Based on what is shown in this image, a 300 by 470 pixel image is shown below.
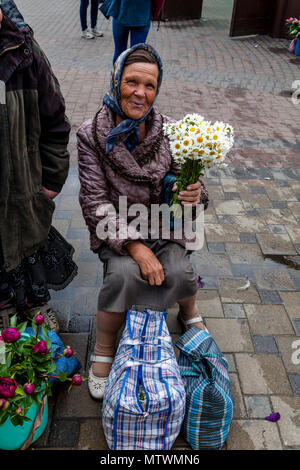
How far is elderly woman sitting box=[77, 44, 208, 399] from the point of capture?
228 centimetres

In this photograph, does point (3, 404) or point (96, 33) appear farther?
point (96, 33)

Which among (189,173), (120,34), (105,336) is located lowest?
(105,336)

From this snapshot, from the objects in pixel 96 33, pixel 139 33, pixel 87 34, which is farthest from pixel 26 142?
pixel 96 33

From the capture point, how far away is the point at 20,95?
194 cm

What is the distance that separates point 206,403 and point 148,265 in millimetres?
795

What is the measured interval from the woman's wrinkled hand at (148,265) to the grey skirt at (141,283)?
30mm

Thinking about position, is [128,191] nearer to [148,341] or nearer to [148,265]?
[148,265]

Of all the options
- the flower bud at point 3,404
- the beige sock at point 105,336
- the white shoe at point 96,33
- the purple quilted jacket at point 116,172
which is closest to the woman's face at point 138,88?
the purple quilted jacket at point 116,172

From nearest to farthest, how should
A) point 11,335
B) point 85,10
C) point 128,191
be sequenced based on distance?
point 11,335, point 128,191, point 85,10

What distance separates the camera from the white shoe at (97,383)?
2344mm

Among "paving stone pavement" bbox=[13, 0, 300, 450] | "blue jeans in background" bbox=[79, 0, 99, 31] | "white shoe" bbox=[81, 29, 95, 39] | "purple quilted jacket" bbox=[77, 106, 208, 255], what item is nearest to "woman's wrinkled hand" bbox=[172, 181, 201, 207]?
"purple quilted jacket" bbox=[77, 106, 208, 255]

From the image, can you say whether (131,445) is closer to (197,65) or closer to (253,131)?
(253,131)

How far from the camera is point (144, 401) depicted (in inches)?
77.9

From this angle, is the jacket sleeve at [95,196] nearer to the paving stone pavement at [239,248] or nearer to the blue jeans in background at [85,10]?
the paving stone pavement at [239,248]
